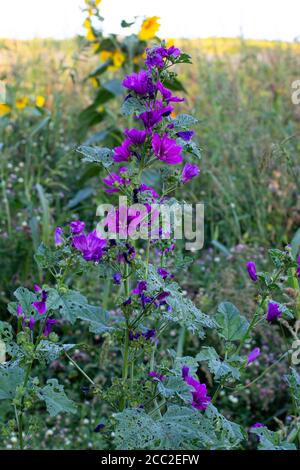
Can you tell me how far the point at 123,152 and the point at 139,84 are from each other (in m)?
0.14

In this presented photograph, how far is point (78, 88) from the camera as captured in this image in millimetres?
5277

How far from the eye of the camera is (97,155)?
Answer: 4.76 feet

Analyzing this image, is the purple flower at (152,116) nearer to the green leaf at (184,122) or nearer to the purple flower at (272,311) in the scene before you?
the green leaf at (184,122)

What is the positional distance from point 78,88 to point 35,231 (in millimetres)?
2585

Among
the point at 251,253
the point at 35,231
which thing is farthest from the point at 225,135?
the point at 35,231

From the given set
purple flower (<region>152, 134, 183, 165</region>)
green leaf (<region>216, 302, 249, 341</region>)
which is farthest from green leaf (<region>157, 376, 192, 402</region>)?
purple flower (<region>152, 134, 183, 165</region>)

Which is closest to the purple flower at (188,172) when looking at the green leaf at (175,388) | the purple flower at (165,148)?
the purple flower at (165,148)

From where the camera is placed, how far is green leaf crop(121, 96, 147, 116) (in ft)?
4.52

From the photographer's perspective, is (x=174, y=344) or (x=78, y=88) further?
(x=78, y=88)

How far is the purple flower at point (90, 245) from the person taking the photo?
1374 millimetres

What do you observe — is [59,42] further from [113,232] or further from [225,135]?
[113,232]

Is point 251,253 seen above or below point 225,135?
below
